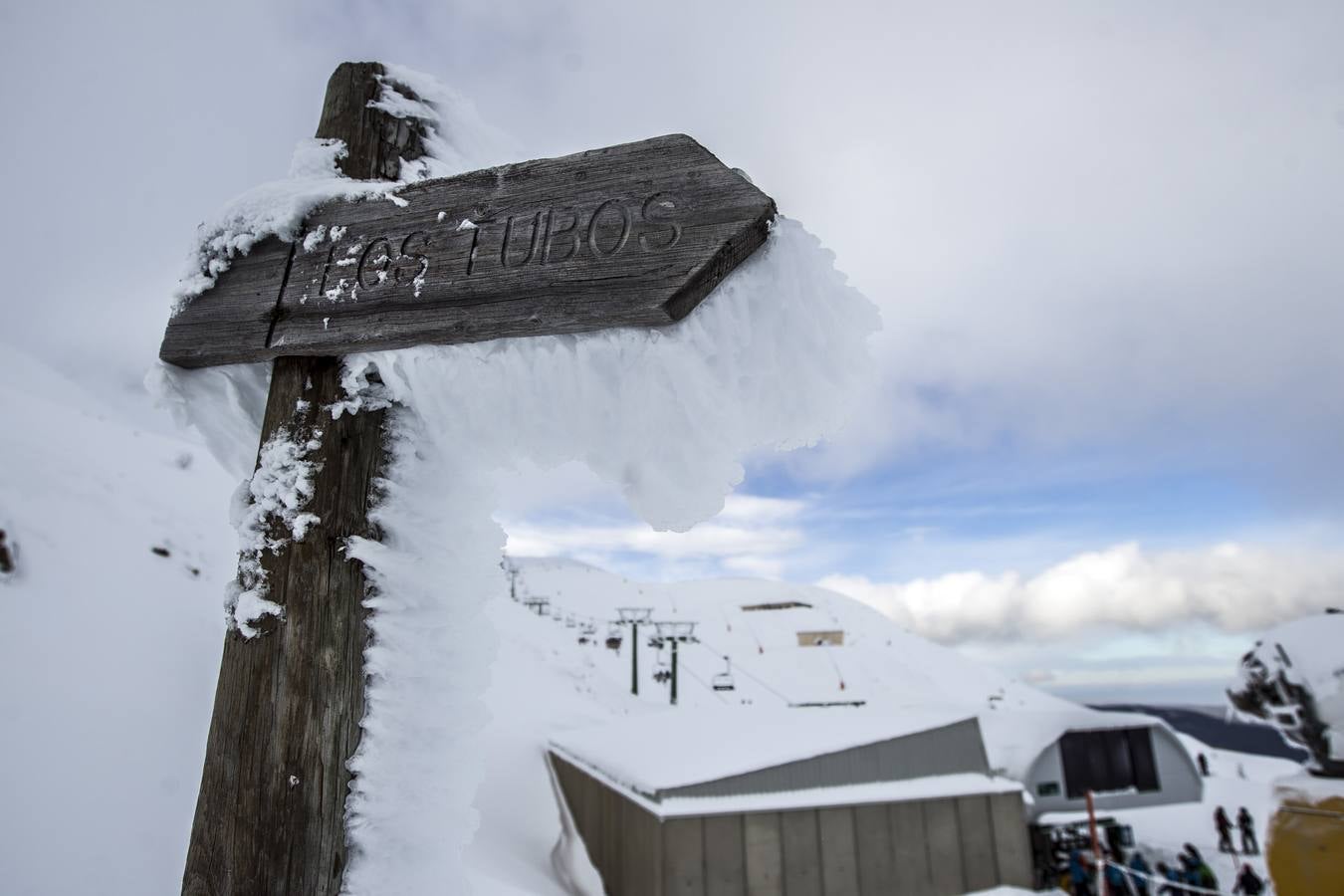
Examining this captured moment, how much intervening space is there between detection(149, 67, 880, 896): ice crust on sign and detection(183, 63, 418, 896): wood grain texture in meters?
0.05

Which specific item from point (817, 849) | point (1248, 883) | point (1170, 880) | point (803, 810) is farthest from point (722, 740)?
point (1248, 883)

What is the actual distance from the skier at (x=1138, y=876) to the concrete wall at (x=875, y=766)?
3410 mm

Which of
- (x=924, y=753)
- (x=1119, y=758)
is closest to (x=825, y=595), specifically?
(x=1119, y=758)

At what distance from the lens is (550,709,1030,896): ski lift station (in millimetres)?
7180

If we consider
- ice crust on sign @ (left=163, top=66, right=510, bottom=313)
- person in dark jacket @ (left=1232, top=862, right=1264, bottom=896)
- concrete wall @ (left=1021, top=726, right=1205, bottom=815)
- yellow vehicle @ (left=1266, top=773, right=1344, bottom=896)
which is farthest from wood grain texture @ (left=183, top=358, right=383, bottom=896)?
concrete wall @ (left=1021, top=726, right=1205, bottom=815)

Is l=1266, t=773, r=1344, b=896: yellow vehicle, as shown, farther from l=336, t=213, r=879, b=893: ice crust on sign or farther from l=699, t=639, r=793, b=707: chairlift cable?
l=699, t=639, r=793, b=707: chairlift cable

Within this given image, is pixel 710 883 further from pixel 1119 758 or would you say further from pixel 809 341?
pixel 1119 758

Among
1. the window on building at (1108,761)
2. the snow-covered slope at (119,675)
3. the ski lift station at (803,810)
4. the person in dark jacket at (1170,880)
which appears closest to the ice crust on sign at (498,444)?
the snow-covered slope at (119,675)

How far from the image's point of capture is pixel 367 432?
168 centimetres

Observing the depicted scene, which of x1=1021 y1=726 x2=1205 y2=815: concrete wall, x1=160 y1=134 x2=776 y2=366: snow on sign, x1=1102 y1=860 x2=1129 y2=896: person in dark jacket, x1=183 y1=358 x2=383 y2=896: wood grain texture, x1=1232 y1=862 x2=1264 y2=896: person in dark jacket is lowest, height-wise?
x1=1102 y1=860 x2=1129 y2=896: person in dark jacket

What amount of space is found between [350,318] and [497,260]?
1.42 ft

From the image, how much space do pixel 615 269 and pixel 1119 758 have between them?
780 inches

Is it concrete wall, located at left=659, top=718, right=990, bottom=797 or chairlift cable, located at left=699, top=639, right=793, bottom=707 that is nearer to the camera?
concrete wall, located at left=659, top=718, right=990, bottom=797

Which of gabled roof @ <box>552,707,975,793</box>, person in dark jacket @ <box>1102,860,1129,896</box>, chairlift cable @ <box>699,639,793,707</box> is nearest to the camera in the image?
gabled roof @ <box>552,707,975,793</box>
